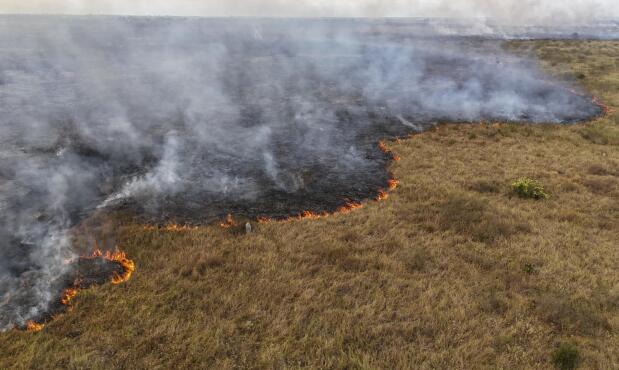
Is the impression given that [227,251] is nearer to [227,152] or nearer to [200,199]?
[200,199]

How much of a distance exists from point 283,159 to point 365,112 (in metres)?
12.5

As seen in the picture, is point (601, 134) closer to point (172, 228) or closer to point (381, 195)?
point (381, 195)

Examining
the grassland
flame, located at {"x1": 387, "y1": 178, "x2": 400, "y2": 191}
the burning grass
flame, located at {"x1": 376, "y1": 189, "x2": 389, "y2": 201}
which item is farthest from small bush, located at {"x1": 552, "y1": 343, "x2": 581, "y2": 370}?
the burning grass

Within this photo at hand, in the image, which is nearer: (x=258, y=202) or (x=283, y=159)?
(x=258, y=202)

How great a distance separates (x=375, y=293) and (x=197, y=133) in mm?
16293

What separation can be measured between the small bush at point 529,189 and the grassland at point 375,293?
352 mm

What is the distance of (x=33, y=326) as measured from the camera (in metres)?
9.10

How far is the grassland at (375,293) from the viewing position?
28.5 ft

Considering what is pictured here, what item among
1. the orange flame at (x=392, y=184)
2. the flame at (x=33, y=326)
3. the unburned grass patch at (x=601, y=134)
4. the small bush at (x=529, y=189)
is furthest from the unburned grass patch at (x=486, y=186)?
the flame at (x=33, y=326)

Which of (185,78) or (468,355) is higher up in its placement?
(185,78)

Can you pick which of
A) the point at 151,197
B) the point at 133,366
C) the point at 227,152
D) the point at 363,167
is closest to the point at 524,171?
the point at 363,167

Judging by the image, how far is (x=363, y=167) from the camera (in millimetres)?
19734

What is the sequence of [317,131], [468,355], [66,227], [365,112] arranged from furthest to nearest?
1. [365,112]
2. [317,131]
3. [66,227]
4. [468,355]

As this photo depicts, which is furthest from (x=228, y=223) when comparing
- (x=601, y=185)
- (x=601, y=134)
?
(x=601, y=134)
